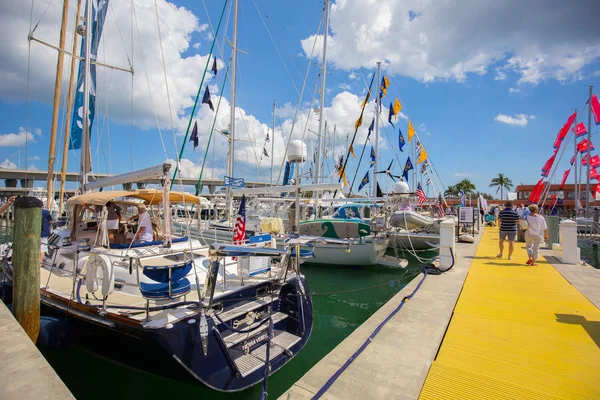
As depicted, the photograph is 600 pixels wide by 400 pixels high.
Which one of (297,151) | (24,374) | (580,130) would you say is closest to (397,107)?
(297,151)

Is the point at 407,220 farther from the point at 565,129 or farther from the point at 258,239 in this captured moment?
the point at 565,129

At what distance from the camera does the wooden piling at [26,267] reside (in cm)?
494

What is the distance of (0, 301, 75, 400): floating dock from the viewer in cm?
264

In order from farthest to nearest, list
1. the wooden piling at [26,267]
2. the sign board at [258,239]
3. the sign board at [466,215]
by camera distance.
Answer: the sign board at [466,215], the sign board at [258,239], the wooden piling at [26,267]

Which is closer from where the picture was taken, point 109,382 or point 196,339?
→ point 196,339

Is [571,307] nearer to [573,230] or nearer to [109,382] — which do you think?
[573,230]

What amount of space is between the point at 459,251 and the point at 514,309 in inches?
283

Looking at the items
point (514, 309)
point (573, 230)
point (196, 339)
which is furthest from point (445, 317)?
point (573, 230)

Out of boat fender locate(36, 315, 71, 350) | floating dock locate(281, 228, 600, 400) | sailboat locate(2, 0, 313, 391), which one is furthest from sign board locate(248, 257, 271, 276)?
boat fender locate(36, 315, 71, 350)

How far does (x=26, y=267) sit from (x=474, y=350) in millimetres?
6649

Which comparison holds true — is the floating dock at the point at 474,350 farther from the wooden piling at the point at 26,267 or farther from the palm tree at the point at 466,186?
the palm tree at the point at 466,186

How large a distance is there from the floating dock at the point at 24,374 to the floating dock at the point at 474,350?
2.09m

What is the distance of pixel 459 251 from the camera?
482 inches

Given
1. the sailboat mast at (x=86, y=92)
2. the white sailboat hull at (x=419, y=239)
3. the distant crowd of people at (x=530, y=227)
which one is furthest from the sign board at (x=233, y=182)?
the distant crowd of people at (x=530, y=227)
